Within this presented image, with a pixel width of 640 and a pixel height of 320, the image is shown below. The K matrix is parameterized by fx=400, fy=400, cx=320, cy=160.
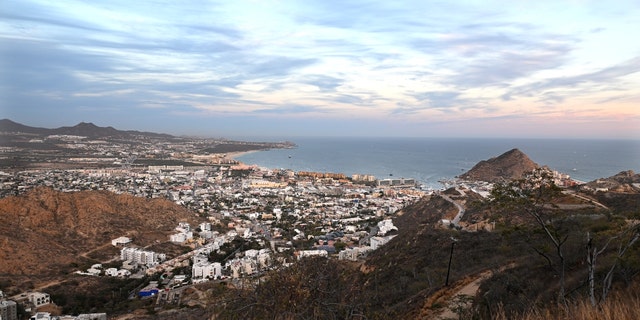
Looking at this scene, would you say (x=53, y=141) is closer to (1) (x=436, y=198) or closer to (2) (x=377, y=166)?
(2) (x=377, y=166)

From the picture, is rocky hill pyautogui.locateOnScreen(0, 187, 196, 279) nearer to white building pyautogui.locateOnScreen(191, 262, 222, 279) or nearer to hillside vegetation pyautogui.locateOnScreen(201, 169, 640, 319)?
white building pyautogui.locateOnScreen(191, 262, 222, 279)

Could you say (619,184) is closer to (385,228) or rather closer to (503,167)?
(385,228)

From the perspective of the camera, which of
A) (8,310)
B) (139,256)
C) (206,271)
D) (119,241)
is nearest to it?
(8,310)

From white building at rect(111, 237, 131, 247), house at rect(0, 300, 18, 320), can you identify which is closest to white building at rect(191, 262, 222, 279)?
white building at rect(111, 237, 131, 247)

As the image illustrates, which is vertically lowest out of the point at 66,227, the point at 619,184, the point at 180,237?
Answer: the point at 180,237

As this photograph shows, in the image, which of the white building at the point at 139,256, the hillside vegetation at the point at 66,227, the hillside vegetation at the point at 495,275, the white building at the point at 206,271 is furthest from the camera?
the white building at the point at 139,256

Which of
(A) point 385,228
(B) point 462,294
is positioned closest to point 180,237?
(A) point 385,228

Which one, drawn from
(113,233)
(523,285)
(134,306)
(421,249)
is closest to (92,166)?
(113,233)

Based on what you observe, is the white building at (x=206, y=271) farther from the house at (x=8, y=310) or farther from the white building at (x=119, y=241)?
the house at (x=8, y=310)

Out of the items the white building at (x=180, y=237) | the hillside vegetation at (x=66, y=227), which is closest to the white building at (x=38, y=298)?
the hillside vegetation at (x=66, y=227)
